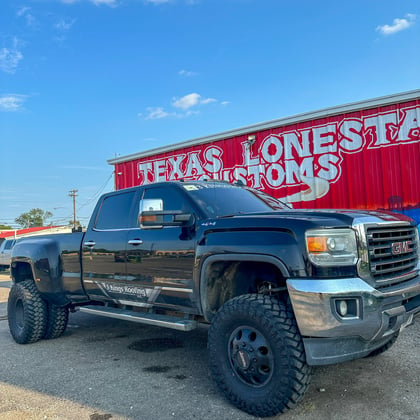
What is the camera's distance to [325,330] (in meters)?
3.03

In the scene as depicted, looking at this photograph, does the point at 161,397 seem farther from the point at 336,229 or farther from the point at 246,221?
the point at 336,229

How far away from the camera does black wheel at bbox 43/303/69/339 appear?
5.89 metres

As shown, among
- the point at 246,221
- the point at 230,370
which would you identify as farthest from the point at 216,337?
the point at 246,221

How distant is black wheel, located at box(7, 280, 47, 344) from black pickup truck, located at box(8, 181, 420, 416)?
1.18 meters

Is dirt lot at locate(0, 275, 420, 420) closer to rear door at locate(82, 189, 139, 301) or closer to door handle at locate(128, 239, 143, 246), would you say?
rear door at locate(82, 189, 139, 301)

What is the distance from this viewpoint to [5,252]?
20453 millimetres

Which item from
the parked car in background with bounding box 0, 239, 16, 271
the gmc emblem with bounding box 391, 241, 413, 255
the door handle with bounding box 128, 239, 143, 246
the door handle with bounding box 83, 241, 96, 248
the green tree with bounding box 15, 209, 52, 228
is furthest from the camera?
the green tree with bounding box 15, 209, 52, 228

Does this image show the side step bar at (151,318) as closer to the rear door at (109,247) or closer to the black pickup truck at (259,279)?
the black pickup truck at (259,279)

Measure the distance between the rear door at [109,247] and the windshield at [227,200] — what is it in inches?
36.3

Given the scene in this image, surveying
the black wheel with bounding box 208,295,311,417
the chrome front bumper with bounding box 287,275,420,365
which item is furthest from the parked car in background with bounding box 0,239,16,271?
the chrome front bumper with bounding box 287,275,420,365

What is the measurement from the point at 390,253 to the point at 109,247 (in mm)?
3028

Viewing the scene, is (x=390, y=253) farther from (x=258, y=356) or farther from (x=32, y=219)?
(x=32, y=219)

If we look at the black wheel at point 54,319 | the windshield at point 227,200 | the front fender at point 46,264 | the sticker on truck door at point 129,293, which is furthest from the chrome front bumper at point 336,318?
the black wheel at point 54,319

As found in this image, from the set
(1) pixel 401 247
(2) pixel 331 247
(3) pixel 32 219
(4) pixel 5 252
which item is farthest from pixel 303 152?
(3) pixel 32 219
